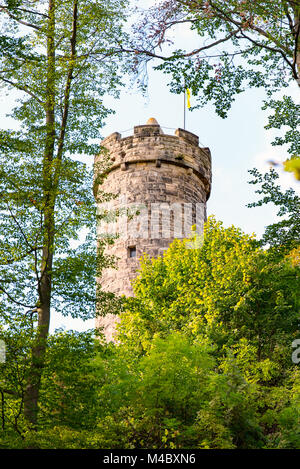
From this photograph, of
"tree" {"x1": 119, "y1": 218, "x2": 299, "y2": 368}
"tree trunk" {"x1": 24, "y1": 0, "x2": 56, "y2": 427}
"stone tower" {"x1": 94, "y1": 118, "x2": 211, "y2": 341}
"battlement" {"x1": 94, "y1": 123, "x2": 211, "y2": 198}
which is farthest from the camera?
"battlement" {"x1": 94, "y1": 123, "x2": 211, "y2": 198}

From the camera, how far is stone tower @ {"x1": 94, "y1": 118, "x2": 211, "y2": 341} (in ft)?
73.9

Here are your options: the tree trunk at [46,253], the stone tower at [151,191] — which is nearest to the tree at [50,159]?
the tree trunk at [46,253]

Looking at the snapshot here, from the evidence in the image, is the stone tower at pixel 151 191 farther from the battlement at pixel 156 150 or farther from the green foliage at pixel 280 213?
the green foliage at pixel 280 213

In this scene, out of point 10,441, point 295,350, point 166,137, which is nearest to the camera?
point 10,441

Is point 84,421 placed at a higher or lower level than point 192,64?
lower

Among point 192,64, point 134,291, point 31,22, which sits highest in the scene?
point 31,22

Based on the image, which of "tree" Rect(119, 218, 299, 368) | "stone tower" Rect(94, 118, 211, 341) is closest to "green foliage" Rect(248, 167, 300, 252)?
"tree" Rect(119, 218, 299, 368)

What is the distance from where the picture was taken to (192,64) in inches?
547

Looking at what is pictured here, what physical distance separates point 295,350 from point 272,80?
6.27m

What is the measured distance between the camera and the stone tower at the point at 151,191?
73.9ft

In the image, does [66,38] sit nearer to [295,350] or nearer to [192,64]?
[192,64]

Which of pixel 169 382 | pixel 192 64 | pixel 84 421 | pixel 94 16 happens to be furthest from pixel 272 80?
pixel 84 421

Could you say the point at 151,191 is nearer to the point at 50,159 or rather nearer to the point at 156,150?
the point at 156,150

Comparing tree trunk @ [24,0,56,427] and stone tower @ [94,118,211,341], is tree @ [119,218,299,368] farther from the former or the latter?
tree trunk @ [24,0,56,427]
